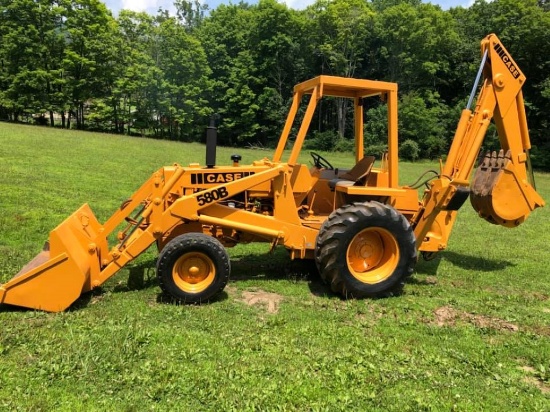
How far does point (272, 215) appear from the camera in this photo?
21.3 ft

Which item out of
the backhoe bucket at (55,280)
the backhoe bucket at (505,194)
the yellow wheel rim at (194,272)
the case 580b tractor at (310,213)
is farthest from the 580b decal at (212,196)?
the backhoe bucket at (505,194)

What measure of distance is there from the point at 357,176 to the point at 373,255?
1179mm

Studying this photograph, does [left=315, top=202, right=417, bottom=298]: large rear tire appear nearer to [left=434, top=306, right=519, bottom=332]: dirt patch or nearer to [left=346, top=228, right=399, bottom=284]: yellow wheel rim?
[left=346, top=228, right=399, bottom=284]: yellow wheel rim

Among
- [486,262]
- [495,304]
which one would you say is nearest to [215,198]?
[495,304]

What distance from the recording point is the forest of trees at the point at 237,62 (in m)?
41.3

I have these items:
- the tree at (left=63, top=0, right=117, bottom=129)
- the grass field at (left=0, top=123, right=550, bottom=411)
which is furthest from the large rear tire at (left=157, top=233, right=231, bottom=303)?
the tree at (left=63, top=0, right=117, bottom=129)

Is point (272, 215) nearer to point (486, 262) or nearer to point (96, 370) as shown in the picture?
point (96, 370)

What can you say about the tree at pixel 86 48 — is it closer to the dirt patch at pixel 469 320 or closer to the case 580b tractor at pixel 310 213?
the case 580b tractor at pixel 310 213

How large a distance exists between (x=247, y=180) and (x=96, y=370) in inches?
113

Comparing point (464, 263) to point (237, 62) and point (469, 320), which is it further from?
point (237, 62)

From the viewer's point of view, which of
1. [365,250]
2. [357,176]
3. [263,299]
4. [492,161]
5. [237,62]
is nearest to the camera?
[263,299]

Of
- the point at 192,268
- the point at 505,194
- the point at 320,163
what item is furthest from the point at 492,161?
the point at 192,268

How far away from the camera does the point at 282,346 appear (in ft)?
15.1

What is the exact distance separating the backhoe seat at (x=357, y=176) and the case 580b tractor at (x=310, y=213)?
0.07ft
